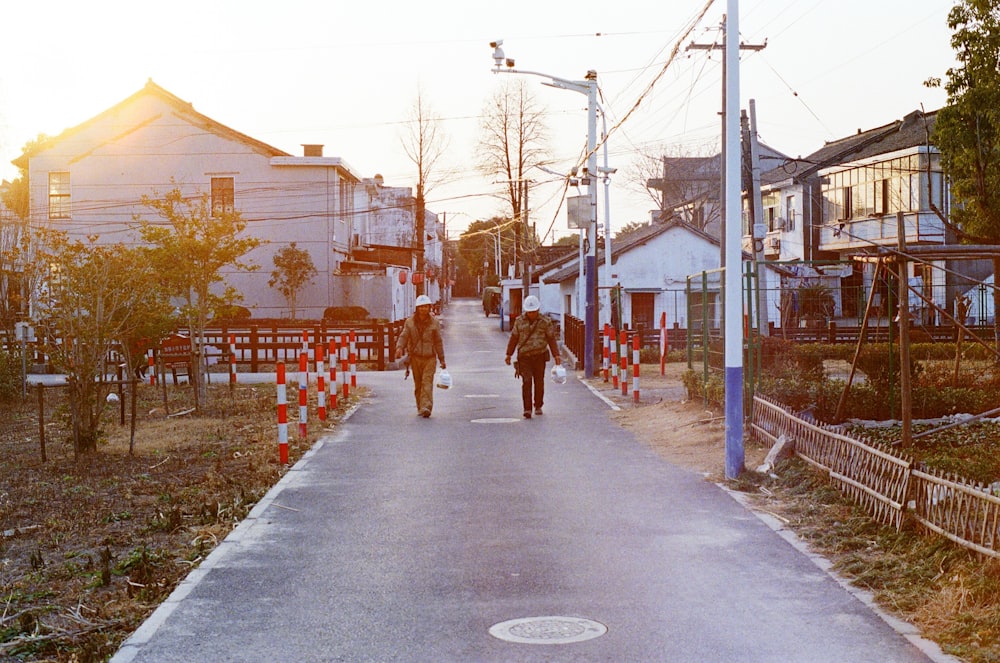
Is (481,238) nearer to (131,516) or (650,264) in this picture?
(650,264)

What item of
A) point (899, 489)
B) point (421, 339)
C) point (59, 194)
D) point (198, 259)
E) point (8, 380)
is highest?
point (59, 194)

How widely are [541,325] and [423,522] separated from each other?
8258 millimetres

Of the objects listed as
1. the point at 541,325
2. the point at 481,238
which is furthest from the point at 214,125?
the point at 481,238

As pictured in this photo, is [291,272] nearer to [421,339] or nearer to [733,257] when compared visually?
[421,339]

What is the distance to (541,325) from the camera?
1741 centimetres

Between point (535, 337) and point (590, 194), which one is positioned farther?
point (590, 194)

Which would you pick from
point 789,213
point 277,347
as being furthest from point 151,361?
point 789,213

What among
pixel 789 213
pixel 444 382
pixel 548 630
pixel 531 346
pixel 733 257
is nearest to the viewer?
pixel 548 630

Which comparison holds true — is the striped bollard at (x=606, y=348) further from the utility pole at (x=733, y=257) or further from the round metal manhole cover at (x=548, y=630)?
the round metal manhole cover at (x=548, y=630)

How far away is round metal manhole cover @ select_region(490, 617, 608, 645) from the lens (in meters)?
6.10

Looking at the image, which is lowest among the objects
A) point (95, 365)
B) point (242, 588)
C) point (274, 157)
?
point (242, 588)

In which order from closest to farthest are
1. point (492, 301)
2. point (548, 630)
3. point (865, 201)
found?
1. point (548, 630)
2. point (865, 201)
3. point (492, 301)

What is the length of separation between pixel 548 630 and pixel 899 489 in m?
3.36

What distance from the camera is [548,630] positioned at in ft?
20.6
